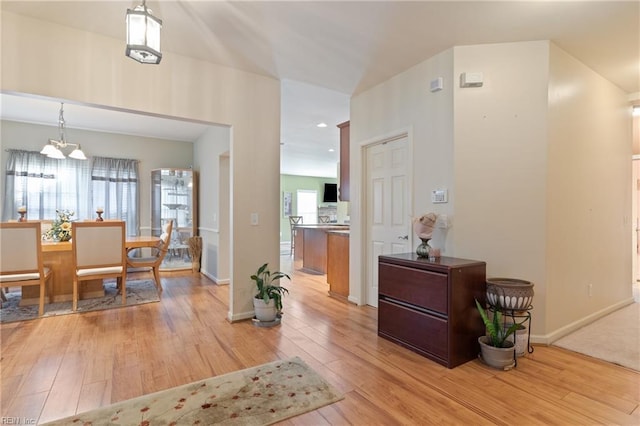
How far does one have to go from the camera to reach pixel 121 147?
622 centimetres

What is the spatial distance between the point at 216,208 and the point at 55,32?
10.3 feet

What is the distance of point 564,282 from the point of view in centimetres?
301

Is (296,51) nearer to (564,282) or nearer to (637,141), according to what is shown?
(564,282)

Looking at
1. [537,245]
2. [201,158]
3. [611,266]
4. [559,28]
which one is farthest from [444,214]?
[201,158]

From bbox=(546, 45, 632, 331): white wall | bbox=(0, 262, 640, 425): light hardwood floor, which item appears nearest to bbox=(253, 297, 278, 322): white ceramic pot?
bbox=(0, 262, 640, 425): light hardwood floor

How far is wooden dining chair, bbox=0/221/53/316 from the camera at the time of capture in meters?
3.39

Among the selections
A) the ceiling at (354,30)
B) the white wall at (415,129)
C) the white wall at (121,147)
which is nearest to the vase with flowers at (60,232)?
the white wall at (121,147)

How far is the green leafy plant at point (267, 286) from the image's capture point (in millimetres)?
3305

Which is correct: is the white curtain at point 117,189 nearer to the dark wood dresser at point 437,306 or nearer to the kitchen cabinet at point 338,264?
the kitchen cabinet at point 338,264

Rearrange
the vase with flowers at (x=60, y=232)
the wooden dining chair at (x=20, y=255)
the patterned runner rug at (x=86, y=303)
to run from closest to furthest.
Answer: the wooden dining chair at (x=20, y=255), the patterned runner rug at (x=86, y=303), the vase with flowers at (x=60, y=232)

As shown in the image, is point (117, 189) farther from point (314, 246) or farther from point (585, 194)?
point (585, 194)

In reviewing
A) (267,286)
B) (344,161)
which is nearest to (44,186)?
(267,286)

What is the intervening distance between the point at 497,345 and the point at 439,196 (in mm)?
1353

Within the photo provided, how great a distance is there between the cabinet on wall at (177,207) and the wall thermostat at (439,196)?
4864 millimetres
